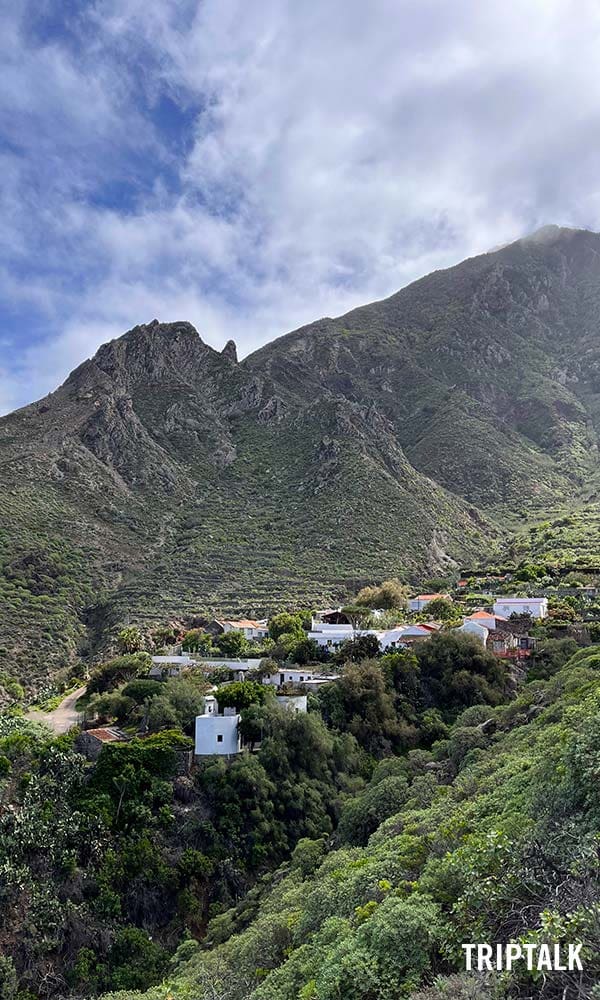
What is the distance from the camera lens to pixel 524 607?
4159 cm

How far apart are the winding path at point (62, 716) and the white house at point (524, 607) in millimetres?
25350

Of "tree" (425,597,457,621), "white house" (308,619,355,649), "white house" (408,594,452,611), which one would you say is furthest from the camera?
"white house" (408,594,452,611)

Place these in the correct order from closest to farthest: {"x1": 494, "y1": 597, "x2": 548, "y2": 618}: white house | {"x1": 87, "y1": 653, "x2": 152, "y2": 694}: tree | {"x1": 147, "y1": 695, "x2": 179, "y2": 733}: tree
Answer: {"x1": 147, "y1": 695, "x2": 179, "y2": 733}: tree < {"x1": 87, "y1": 653, "x2": 152, "y2": 694}: tree < {"x1": 494, "y1": 597, "x2": 548, "y2": 618}: white house

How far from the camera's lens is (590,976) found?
6.39 metres

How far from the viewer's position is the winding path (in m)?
31.2

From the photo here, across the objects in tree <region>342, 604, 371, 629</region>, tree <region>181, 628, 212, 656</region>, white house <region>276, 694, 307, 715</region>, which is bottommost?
white house <region>276, 694, 307, 715</region>

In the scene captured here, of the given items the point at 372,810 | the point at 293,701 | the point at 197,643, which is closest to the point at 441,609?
the point at 197,643

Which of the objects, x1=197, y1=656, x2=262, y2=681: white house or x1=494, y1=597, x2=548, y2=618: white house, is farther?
x1=494, y1=597, x2=548, y2=618: white house

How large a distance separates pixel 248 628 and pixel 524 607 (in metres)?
17.7

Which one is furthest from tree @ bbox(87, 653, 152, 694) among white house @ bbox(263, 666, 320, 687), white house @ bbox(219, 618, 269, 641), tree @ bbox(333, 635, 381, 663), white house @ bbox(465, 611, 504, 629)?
white house @ bbox(465, 611, 504, 629)

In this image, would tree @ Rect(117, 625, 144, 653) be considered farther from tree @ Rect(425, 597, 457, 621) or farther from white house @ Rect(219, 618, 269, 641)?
tree @ Rect(425, 597, 457, 621)

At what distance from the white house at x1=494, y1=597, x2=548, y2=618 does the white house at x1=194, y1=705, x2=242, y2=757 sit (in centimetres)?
2032

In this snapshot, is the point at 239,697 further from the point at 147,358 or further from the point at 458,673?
the point at 147,358

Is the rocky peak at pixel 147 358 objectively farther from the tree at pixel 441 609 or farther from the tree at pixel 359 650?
the tree at pixel 359 650
